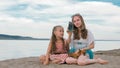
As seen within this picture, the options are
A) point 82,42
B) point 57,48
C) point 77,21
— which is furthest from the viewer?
point 57,48

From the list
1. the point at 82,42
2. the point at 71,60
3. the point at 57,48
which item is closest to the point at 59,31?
the point at 57,48

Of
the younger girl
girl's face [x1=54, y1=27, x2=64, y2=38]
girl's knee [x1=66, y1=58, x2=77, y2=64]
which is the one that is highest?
girl's face [x1=54, y1=27, x2=64, y2=38]

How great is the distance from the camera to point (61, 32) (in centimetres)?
1032

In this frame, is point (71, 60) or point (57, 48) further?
point (57, 48)

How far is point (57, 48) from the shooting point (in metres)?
10.4

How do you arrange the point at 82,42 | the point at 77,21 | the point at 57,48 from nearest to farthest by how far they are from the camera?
the point at 77,21, the point at 82,42, the point at 57,48

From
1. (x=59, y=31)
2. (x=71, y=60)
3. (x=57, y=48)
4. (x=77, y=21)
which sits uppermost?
(x=77, y=21)

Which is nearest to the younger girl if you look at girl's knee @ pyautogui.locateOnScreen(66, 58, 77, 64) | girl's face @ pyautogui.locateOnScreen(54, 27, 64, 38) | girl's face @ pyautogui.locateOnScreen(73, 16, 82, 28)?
girl's face @ pyautogui.locateOnScreen(54, 27, 64, 38)

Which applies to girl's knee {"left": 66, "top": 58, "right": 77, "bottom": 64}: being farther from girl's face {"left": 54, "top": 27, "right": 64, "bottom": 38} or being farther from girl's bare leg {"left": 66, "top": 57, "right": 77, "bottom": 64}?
girl's face {"left": 54, "top": 27, "right": 64, "bottom": 38}

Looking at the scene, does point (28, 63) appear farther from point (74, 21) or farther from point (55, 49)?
point (74, 21)

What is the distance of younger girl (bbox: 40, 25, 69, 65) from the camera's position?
10328mm

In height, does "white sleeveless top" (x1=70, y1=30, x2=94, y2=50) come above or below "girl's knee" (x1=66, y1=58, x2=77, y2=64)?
above

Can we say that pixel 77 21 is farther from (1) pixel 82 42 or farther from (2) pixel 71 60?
(2) pixel 71 60

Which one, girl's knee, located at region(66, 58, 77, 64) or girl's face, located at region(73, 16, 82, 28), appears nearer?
girl's face, located at region(73, 16, 82, 28)
